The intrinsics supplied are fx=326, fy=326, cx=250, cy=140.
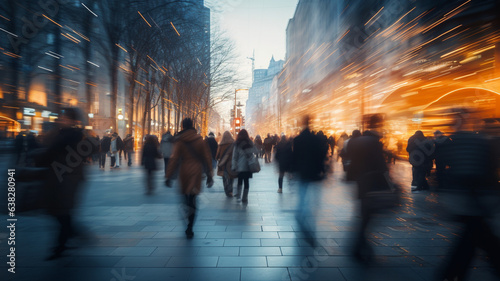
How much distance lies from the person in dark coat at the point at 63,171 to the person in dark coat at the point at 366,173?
143 inches

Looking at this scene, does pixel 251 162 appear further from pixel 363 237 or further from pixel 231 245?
pixel 363 237

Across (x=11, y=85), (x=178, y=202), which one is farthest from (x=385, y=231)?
(x=11, y=85)

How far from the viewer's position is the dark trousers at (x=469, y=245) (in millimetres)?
3258

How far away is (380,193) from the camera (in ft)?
13.3

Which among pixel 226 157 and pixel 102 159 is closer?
pixel 226 157

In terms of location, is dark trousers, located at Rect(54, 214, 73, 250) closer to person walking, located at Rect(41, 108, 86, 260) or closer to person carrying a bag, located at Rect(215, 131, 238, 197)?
person walking, located at Rect(41, 108, 86, 260)

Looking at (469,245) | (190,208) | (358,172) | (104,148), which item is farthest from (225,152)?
(104,148)

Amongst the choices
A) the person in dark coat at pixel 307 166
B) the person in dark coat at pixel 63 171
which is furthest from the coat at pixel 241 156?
the person in dark coat at pixel 63 171

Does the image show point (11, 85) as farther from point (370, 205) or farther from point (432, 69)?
point (432, 69)

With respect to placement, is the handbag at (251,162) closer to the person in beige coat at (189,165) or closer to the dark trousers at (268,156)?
the person in beige coat at (189,165)

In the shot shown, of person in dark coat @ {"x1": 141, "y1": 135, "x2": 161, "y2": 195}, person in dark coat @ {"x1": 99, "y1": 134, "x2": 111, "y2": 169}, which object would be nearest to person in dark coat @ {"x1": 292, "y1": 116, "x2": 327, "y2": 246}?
person in dark coat @ {"x1": 141, "y1": 135, "x2": 161, "y2": 195}

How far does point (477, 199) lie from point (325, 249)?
2.01m

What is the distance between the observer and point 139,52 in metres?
19.5

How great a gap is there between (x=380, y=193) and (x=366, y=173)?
0.98 ft
